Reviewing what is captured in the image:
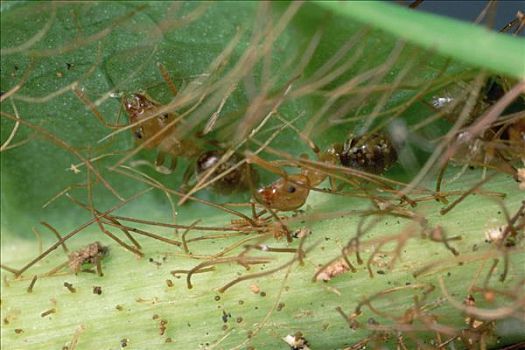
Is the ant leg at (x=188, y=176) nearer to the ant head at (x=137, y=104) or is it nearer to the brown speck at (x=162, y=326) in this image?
the ant head at (x=137, y=104)

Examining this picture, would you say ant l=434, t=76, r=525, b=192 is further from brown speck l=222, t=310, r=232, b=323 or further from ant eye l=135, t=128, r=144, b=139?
ant eye l=135, t=128, r=144, b=139

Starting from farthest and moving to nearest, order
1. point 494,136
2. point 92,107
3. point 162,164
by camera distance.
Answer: point 162,164 → point 92,107 → point 494,136

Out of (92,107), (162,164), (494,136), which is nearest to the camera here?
(494,136)

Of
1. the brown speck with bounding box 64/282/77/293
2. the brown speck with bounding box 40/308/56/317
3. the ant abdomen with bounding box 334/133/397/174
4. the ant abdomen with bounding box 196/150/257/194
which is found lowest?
the brown speck with bounding box 40/308/56/317

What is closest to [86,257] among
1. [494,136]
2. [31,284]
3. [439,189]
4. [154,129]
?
[31,284]

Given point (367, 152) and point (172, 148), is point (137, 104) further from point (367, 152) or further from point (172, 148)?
point (367, 152)

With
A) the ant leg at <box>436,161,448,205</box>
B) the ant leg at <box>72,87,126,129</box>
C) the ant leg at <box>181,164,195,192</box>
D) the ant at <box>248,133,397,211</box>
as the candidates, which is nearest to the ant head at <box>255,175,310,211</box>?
the ant at <box>248,133,397,211</box>

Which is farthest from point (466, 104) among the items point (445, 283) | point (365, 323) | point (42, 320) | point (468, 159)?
point (42, 320)
